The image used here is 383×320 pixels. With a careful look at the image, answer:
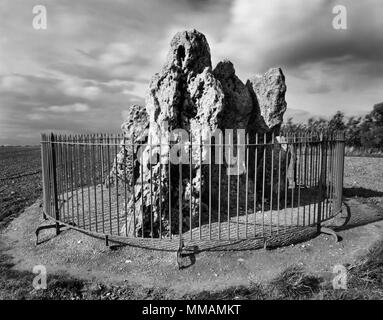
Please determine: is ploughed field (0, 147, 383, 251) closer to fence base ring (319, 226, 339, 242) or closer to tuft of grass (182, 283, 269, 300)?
fence base ring (319, 226, 339, 242)

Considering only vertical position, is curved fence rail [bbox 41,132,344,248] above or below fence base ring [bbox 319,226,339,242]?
above

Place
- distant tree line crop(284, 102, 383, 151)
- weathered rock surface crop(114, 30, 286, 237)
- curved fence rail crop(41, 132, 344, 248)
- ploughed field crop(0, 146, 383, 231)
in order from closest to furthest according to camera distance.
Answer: curved fence rail crop(41, 132, 344, 248) < weathered rock surface crop(114, 30, 286, 237) < ploughed field crop(0, 146, 383, 231) < distant tree line crop(284, 102, 383, 151)

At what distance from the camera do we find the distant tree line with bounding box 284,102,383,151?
94.6ft

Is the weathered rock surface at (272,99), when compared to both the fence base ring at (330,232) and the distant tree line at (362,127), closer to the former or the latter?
the fence base ring at (330,232)

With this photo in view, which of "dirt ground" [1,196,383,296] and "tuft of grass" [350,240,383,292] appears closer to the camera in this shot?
"tuft of grass" [350,240,383,292]

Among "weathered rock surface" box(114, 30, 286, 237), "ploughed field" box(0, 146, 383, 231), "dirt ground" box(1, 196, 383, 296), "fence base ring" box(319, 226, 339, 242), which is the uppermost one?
"weathered rock surface" box(114, 30, 286, 237)

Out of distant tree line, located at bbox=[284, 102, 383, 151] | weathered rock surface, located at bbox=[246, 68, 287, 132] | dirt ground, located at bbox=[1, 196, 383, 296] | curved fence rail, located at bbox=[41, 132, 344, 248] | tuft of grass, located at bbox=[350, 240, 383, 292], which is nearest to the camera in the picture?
tuft of grass, located at bbox=[350, 240, 383, 292]

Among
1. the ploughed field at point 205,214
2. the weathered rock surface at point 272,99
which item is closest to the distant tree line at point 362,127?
the ploughed field at point 205,214

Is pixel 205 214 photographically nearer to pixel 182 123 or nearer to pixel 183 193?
pixel 183 193

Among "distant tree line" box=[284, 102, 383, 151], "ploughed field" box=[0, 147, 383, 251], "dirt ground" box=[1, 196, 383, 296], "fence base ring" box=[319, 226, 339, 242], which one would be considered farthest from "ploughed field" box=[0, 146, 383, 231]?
"distant tree line" box=[284, 102, 383, 151]

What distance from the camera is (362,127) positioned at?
30766 mm

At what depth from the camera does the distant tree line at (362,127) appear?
28.8 m
